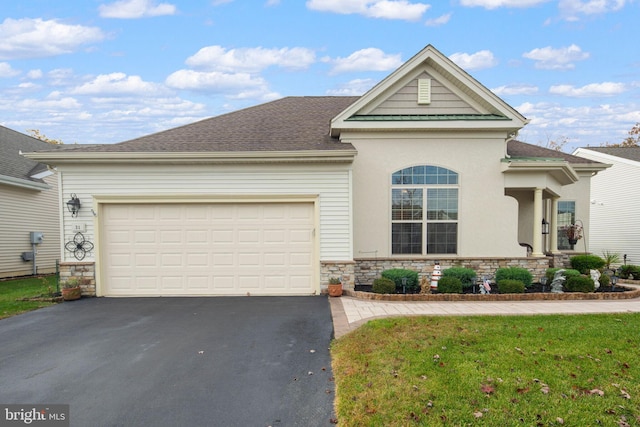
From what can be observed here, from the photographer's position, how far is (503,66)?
19766 mm

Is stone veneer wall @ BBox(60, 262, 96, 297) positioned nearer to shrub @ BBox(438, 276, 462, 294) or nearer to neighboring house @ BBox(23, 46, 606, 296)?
neighboring house @ BBox(23, 46, 606, 296)

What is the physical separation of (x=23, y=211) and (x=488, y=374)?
56.9 ft

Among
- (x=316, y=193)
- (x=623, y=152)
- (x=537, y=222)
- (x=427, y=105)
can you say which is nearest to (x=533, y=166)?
(x=537, y=222)

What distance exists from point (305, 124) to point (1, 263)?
12433 mm

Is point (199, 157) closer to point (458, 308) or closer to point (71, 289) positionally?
point (71, 289)

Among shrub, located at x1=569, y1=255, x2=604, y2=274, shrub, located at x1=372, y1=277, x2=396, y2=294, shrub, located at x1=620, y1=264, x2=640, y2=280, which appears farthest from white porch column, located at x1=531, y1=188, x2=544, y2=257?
shrub, located at x1=372, y1=277, x2=396, y2=294

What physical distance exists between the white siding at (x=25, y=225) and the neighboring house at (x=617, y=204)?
25.7 metres

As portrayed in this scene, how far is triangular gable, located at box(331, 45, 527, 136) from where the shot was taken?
1027 cm

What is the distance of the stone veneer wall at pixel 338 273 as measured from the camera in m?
9.24

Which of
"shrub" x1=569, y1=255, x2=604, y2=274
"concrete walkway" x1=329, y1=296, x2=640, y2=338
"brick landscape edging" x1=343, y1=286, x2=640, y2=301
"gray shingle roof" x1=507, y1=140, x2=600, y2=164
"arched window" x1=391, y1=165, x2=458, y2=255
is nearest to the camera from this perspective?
"concrete walkway" x1=329, y1=296, x2=640, y2=338

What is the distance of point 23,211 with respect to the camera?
47.4 feet

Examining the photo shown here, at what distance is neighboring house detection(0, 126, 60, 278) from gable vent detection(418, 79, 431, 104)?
12.9 metres

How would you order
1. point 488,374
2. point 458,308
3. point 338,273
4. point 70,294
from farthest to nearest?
1. point 338,273
2. point 70,294
3. point 458,308
4. point 488,374

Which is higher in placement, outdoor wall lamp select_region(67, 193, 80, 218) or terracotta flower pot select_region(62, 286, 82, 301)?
outdoor wall lamp select_region(67, 193, 80, 218)
